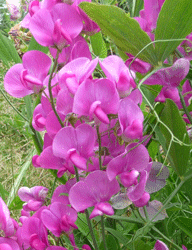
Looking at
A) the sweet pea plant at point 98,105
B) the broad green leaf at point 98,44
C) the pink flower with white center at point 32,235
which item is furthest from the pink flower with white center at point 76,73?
the broad green leaf at point 98,44

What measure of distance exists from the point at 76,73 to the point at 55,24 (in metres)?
0.07

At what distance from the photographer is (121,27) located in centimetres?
41

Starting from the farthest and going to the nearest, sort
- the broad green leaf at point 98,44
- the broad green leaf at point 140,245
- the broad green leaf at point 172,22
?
1. the broad green leaf at point 98,44
2. the broad green leaf at point 140,245
3. the broad green leaf at point 172,22

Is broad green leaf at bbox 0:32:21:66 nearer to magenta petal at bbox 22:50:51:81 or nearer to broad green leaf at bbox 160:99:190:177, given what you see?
magenta petal at bbox 22:50:51:81

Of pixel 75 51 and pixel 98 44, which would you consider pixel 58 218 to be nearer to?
pixel 75 51

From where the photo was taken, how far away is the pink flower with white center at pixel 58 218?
1.56ft

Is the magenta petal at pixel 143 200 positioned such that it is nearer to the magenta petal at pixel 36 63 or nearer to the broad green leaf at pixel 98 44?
the magenta petal at pixel 36 63

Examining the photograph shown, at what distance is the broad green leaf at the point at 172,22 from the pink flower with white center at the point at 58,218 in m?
0.25

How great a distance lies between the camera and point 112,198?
47 centimetres

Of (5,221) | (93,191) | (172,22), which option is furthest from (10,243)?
(172,22)

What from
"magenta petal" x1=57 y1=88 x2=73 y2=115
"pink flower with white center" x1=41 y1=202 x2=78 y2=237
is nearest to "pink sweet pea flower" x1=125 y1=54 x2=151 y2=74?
"magenta petal" x1=57 y1=88 x2=73 y2=115

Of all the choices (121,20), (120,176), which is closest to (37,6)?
(121,20)

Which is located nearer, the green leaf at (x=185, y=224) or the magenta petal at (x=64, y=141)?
the magenta petal at (x=64, y=141)

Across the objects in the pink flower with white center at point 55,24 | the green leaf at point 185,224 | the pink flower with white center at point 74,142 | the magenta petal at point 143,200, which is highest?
the pink flower with white center at point 55,24
